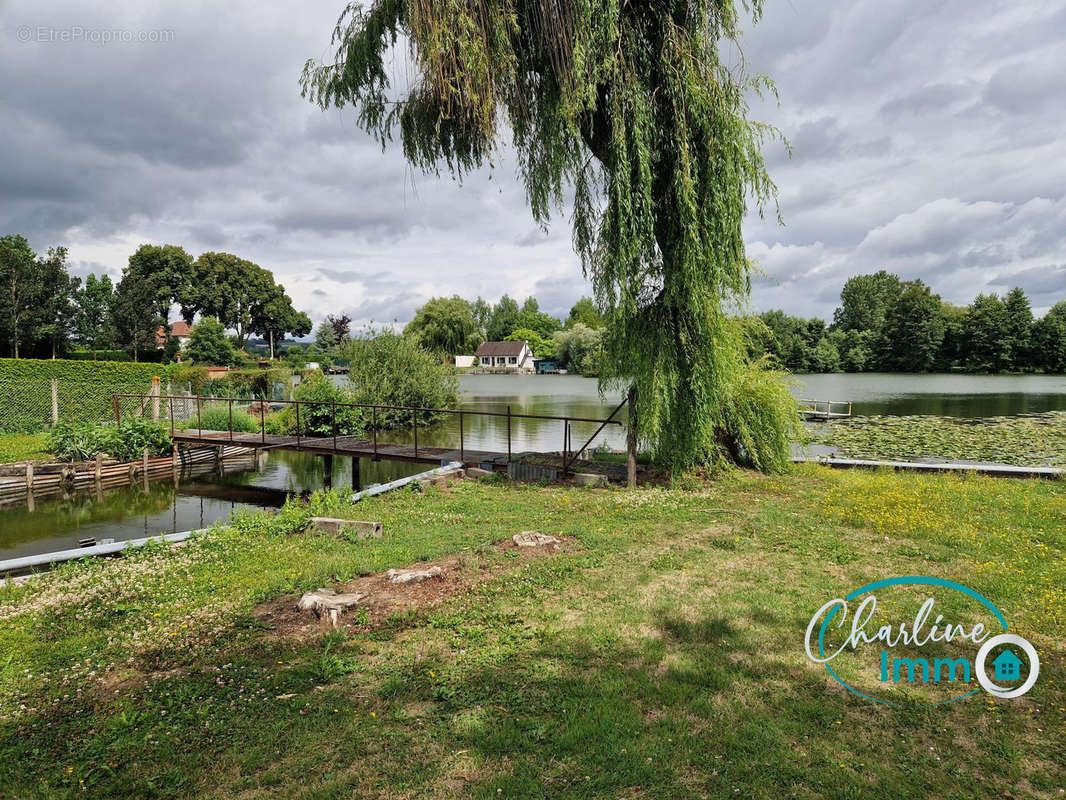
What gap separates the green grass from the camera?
51.0 feet

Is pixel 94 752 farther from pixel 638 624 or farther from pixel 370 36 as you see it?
pixel 370 36

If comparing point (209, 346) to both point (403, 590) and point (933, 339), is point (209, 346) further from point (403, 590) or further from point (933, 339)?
point (933, 339)

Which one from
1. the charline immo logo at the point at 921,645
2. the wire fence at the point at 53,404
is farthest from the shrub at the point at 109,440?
the charline immo logo at the point at 921,645

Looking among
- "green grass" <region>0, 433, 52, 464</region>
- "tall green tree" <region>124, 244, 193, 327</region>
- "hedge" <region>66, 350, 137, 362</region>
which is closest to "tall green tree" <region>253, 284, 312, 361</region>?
"tall green tree" <region>124, 244, 193, 327</region>

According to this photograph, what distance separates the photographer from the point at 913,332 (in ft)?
226

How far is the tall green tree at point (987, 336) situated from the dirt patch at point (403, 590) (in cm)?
7759

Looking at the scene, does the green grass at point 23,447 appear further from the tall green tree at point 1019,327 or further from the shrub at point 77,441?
the tall green tree at point 1019,327

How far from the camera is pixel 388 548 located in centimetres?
677

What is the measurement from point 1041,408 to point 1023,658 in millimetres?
36567

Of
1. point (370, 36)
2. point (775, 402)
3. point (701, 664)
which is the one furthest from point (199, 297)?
point (701, 664)

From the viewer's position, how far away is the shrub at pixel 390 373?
25.8 metres

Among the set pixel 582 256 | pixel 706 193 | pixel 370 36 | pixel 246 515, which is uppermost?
pixel 370 36

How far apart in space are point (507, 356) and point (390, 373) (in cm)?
6539

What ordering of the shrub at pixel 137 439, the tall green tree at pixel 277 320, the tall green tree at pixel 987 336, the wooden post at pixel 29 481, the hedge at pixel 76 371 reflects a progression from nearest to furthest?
the wooden post at pixel 29 481 → the shrub at pixel 137 439 → the hedge at pixel 76 371 → the tall green tree at pixel 987 336 → the tall green tree at pixel 277 320
